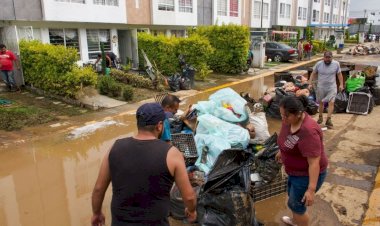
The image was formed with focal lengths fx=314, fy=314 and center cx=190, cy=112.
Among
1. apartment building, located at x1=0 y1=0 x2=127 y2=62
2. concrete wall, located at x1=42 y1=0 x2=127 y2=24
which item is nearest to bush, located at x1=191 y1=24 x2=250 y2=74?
concrete wall, located at x1=42 y1=0 x2=127 y2=24


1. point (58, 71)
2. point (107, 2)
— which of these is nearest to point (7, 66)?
point (58, 71)

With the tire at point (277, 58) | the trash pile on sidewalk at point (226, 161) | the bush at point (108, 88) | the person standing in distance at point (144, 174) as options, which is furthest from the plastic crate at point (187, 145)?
the tire at point (277, 58)

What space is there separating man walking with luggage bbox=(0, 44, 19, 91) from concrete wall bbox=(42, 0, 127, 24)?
270 cm

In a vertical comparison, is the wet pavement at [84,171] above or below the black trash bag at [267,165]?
below

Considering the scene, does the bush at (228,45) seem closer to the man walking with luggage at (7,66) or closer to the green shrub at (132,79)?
the green shrub at (132,79)

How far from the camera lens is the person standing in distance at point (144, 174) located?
76.3 inches

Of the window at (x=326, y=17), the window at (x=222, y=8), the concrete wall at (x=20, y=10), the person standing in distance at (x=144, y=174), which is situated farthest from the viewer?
the window at (x=326, y=17)

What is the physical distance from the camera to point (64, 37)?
1394cm

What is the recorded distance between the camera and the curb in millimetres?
3537

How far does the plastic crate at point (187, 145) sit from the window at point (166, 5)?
15.1 metres

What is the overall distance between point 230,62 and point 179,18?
527cm

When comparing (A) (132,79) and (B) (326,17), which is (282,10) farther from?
(A) (132,79)

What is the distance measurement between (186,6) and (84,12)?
A: 847cm

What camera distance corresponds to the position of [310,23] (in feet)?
154
